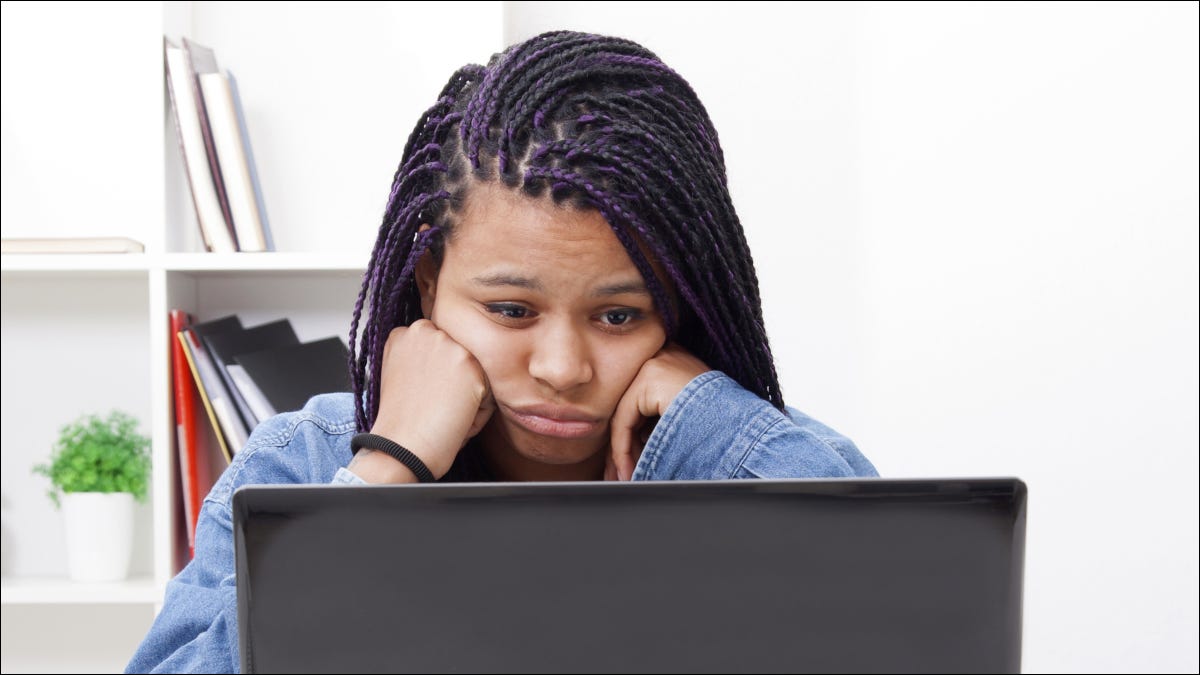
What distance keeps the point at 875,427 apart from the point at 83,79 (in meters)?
1.36

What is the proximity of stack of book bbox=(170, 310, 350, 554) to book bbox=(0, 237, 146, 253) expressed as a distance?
120 mm

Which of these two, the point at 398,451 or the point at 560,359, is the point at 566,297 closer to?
the point at 560,359

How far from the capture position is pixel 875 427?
197 centimetres

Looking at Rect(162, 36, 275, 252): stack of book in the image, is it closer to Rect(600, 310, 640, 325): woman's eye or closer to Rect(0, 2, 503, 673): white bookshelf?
Rect(0, 2, 503, 673): white bookshelf

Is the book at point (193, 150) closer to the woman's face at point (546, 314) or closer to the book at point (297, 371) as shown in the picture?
the book at point (297, 371)

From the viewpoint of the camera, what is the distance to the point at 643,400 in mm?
992

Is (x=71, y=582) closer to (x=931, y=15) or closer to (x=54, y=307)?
(x=54, y=307)

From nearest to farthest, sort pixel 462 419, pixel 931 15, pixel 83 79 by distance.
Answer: pixel 462 419 → pixel 83 79 → pixel 931 15

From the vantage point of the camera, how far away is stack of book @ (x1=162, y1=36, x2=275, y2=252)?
1672 mm

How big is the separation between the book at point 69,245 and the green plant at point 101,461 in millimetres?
272

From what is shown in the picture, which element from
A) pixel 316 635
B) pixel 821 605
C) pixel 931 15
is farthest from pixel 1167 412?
pixel 316 635

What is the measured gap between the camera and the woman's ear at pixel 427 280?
105 centimetres

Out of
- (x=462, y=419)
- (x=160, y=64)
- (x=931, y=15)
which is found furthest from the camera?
(x=931, y=15)

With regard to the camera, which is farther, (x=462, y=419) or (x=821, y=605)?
(x=462, y=419)
